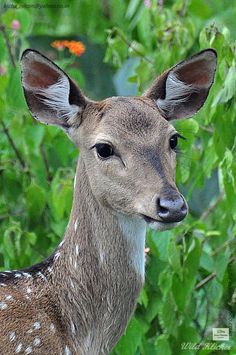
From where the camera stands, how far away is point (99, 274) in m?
5.51

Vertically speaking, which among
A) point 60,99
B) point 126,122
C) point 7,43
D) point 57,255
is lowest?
point 57,255

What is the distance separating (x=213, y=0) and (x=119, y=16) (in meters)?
1.06

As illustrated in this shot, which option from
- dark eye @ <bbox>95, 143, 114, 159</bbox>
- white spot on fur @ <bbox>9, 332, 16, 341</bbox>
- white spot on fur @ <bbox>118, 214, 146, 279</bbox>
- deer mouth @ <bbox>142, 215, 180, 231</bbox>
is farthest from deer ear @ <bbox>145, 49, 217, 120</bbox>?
white spot on fur @ <bbox>9, 332, 16, 341</bbox>

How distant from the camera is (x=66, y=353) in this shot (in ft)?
17.4

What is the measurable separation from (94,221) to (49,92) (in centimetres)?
61

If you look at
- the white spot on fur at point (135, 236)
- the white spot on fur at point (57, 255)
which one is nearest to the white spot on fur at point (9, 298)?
the white spot on fur at point (57, 255)

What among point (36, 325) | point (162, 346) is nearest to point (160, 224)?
point (36, 325)

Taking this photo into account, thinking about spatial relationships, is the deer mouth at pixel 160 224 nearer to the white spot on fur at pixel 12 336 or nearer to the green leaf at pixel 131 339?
the white spot on fur at pixel 12 336

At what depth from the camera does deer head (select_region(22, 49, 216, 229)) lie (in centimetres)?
514

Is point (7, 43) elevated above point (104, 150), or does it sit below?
above

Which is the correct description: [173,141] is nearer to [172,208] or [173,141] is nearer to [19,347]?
[172,208]

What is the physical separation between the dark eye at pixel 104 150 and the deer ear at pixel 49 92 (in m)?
0.28

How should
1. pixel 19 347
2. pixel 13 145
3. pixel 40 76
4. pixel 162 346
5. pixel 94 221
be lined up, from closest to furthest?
1. pixel 19 347
2. pixel 94 221
3. pixel 40 76
4. pixel 162 346
5. pixel 13 145

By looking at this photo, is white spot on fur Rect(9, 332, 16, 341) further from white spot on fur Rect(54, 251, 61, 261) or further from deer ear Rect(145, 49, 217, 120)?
deer ear Rect(145, 49, 217, 120)
